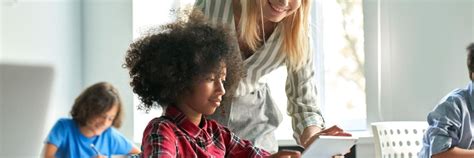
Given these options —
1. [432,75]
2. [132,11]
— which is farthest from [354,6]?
[132,11]

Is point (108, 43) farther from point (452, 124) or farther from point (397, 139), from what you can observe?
point (452, 124)

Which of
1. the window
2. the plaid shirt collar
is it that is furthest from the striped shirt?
the window

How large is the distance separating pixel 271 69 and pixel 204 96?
0.47 meters

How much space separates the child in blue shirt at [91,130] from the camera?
2734mm

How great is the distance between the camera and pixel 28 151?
9.26ft

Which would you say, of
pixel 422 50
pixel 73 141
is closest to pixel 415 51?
pixel 422 50

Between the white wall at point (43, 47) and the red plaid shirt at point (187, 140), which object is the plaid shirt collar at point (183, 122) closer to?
the red plaid shirt at point (187, 140)

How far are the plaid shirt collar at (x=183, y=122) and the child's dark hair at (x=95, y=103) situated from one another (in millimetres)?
1527

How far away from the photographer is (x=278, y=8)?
1.66m

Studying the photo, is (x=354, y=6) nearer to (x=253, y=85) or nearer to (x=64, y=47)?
(x=64, y=47)

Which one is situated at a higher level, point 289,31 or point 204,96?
point 289,31

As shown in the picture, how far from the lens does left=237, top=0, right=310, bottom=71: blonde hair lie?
5.53 ft

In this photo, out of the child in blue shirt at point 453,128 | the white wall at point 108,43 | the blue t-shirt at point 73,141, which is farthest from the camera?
the white wall at point 108,43

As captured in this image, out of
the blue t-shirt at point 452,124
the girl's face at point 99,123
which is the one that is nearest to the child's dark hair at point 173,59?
the blue t-shirt at point 452,124
